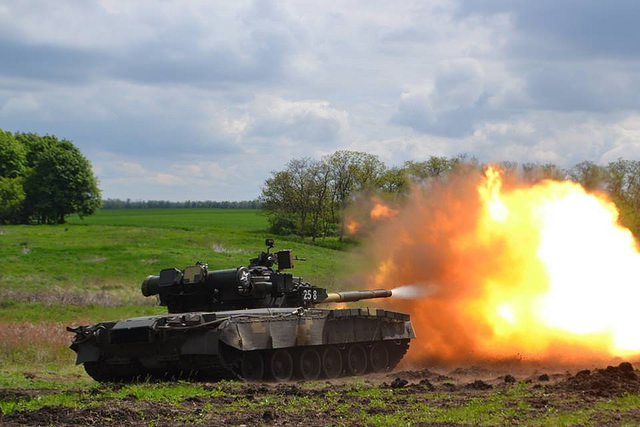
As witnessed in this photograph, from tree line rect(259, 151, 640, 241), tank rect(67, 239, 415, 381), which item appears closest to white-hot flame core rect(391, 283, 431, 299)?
tank rect(67, 239, 415, 381)

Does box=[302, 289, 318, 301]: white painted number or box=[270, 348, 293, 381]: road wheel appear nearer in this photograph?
box=[270, 348, 293, 381]: road wheel

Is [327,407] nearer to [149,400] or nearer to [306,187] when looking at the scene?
[149,400]

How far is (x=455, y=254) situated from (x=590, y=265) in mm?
4127

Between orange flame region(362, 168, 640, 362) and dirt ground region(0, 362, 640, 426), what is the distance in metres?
5.98

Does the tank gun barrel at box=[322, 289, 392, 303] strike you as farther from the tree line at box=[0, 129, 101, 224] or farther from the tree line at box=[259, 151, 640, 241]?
the tree line at box=[0, 129, 101, 224]

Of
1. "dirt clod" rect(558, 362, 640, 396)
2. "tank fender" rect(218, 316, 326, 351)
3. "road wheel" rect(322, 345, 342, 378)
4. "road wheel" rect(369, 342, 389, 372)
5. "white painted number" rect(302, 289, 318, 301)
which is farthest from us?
"road wheel" rect(369, 342, 389, 372)

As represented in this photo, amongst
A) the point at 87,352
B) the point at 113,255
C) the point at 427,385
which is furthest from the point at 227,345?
the point at 113,255

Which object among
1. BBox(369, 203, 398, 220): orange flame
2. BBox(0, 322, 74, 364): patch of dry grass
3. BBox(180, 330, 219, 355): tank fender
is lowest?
BBox(0, 322, 74, 364): patch of dry grass

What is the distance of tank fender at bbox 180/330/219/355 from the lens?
20.6m

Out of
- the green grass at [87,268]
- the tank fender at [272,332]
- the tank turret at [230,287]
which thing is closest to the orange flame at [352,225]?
the green grass at [87,268]

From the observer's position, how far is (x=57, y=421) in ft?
46.6

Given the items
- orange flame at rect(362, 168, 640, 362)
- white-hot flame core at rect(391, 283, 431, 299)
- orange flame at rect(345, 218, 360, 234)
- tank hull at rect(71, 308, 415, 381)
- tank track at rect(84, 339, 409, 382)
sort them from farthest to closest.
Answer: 1. orange flame at rect(345, 218, 360, 234)
2. white-hot flame core at rect(391, 283, 431, 299)
3. orange flame at rect(362, 168, 640, 362)
4. tank track at rect(84, 339, 409, 382)
5. tank hull at rect(71, 308, 415, 381)

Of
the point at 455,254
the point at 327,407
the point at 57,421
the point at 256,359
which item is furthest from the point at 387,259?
the point at 57,421

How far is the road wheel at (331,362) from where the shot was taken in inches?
971
